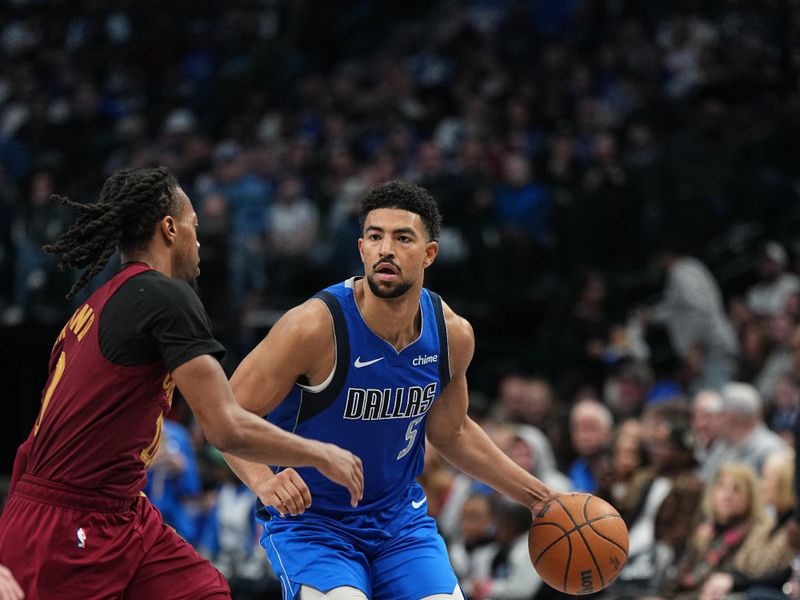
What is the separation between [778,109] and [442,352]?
943cm

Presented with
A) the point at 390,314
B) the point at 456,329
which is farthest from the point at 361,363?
the point at 456,329

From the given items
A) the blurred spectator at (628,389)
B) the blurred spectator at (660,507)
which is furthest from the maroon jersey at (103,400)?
the blurred spectator at (628,389)

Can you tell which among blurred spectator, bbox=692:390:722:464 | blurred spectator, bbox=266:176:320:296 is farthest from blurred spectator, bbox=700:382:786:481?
blurred spectator, bbox=266:176:320:296

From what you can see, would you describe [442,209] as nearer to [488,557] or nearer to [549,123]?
[549,123]

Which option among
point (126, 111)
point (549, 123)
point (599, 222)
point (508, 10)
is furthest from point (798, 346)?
point (126, 111)

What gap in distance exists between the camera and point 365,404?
517cm

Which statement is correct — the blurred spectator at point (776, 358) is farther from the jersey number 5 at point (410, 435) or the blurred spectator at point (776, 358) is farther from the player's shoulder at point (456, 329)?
the jersey number 5 at point (410, 435)

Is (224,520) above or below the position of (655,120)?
below

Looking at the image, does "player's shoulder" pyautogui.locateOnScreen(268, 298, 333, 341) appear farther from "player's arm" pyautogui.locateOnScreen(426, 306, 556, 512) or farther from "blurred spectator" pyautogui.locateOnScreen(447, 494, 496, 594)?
"blurred spectator" pyautogui.locateOnScreen(447, 494, 496, 594)

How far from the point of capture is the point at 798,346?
9312 mm

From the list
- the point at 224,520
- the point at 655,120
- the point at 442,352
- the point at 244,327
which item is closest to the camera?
the point at 442,352

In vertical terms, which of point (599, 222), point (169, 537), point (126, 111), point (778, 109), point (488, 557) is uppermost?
point (126, 111)

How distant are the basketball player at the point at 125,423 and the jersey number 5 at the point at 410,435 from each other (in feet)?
2.85

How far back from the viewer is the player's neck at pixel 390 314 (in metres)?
5.27
